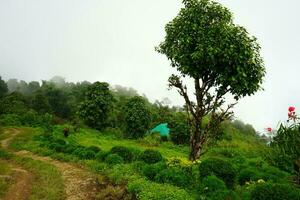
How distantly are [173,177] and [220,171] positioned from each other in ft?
6.59

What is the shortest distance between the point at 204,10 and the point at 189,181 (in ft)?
35.2

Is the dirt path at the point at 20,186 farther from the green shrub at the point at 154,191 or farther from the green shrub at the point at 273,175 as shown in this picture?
the green shrub at the point at 273,175

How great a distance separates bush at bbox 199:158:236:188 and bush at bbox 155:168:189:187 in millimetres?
856

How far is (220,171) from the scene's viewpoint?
1419cm

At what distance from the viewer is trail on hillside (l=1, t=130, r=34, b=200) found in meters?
14.8

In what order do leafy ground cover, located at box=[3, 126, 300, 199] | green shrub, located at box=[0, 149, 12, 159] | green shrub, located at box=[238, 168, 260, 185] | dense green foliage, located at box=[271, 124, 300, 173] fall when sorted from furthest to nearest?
green shrub, located at box=[0, 149, 12, 159] → green shrub, located at box=[238, 168, 260, 185] → dense green foliage, located at box=[271, 124, 300, 173] → leafy ground cover, located at box=[3, 126, 300, 199]

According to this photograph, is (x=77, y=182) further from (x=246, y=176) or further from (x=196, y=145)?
(x=246, y=176)

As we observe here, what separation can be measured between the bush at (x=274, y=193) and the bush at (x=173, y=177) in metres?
3.86

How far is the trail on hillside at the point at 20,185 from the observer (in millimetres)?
14811

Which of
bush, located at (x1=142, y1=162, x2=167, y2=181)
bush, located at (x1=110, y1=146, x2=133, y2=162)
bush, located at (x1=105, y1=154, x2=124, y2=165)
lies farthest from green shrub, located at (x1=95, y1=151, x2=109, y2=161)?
bush, located at (x1=142, y1=162, x2=167, y2=181)

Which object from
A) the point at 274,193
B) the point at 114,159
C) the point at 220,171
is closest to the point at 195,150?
the point at 114,159

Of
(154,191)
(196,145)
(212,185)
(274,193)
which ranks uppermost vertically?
(196,145)

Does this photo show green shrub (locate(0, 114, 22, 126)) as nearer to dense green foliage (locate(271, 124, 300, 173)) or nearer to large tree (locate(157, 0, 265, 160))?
large tree (locate(157, 0, 265, 160))

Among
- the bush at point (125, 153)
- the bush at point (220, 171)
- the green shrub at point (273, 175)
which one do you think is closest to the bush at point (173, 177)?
the bush at point (220, 171)
